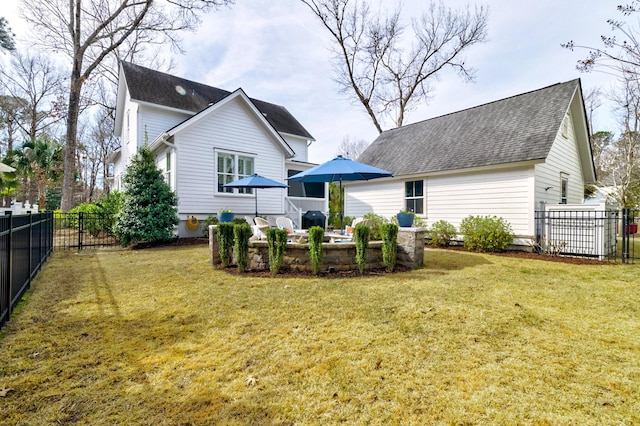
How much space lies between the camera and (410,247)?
6633 mm

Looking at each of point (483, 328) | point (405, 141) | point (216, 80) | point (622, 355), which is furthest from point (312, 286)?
point (216, 80)

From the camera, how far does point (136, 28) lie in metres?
17.5

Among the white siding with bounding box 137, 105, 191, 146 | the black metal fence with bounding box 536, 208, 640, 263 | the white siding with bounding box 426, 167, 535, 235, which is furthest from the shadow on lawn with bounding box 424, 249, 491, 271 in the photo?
the white siding with bounding box 137, 105, 191, 146

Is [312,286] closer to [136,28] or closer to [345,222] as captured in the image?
[345,222]

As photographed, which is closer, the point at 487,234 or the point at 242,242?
the point at 242,242

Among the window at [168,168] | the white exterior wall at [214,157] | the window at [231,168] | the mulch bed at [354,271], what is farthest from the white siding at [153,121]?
the mulch bed at [354,271]

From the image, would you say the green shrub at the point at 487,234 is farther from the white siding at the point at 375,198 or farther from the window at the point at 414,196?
the white siding at the point at 375,198

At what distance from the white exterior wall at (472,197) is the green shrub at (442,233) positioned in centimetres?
42

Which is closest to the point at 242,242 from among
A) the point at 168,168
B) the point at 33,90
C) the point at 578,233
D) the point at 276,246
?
the point at 276,246

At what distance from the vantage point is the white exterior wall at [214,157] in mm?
11953

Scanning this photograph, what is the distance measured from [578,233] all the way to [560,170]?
10.8ft

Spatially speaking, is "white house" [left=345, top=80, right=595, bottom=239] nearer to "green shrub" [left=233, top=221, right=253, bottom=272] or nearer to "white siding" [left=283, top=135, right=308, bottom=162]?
"white siding" [left=283, top=135, right=308, bottom=162]

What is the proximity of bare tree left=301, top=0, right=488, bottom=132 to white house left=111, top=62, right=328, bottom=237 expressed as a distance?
1017 cm

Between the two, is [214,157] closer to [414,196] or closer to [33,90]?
[414,196]
